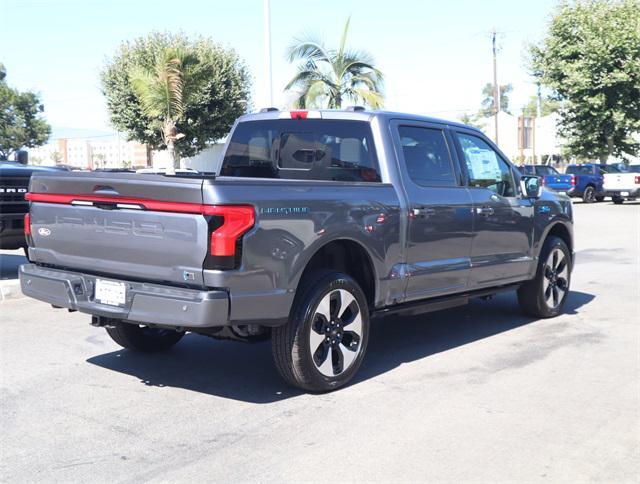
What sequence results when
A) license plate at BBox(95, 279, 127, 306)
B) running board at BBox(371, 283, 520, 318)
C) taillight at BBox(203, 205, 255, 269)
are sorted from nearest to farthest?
taillight at BBox(203, 205, 255, 269) < license plate at BBox(95, 279, 127, 306) < running board at BBox(371, 283, 520, 318)

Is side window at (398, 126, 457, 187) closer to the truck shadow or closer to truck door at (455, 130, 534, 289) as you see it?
truck door at (455, 130, 534, 289)

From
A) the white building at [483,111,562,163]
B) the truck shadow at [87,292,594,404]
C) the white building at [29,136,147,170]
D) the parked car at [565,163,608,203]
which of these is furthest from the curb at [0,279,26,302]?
the white building at [29,136,147,170]

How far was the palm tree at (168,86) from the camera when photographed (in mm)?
20047

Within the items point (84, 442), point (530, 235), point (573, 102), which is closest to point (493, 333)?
point (530, 235)

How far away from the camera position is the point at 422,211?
237 inches

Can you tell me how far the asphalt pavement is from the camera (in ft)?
13.2

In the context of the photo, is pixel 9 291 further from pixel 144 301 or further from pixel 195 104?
pixel 195 104

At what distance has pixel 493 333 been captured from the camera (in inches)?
289

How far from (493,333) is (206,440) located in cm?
373

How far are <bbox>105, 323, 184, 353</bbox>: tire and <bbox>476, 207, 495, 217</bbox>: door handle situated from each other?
109 inches

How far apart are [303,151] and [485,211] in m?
1.72

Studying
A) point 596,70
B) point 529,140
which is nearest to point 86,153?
point 529,140

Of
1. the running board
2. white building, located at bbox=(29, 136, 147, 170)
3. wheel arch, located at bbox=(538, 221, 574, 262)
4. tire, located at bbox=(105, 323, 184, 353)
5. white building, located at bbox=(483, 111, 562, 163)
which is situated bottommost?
tire, located at bbox=(105, 323, 184, 353)

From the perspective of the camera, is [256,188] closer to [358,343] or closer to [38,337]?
[358,343]
